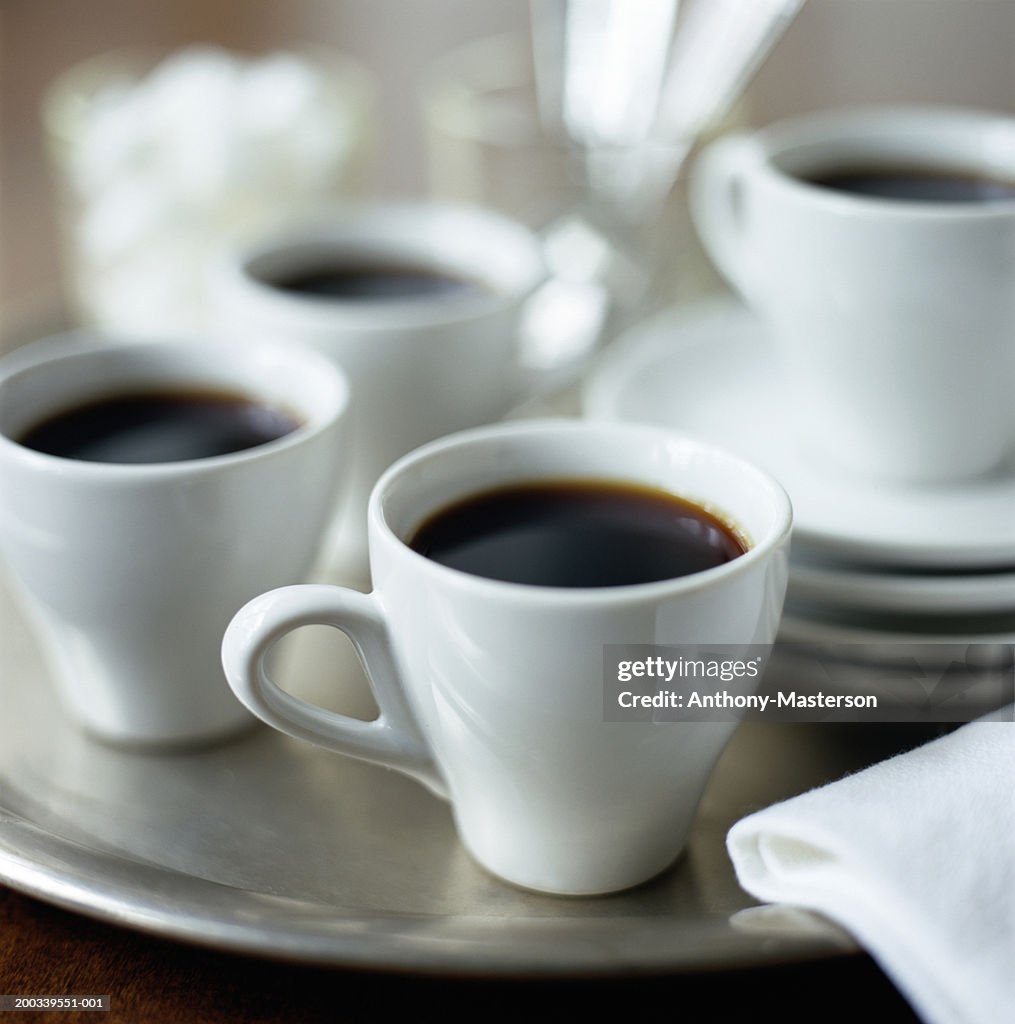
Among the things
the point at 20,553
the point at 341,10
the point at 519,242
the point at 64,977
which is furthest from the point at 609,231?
the point at 341,10

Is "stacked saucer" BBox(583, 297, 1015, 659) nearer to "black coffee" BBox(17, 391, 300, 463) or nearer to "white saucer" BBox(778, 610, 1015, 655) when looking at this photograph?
"white saucer" BBox(778, 610, 1015, 655)

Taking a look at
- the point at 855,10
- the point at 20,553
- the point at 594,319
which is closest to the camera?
the point at 20,553

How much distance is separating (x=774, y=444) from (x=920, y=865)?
29 cm

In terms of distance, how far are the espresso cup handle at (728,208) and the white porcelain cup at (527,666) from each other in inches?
6.7

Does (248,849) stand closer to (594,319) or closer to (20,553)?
(20,553)

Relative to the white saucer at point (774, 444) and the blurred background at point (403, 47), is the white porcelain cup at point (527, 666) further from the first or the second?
the blurred background at point (403, 47)

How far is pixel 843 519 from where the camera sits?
23.4 inches

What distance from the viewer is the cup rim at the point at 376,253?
66 cm

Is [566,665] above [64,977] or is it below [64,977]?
above

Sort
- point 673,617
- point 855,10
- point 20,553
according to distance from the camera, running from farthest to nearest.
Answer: point 855,10
point 20,553
point 673,617

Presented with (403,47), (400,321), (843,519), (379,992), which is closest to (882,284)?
(843,519)

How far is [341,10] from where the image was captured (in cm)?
158

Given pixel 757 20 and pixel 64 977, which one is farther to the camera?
pixel 757 20

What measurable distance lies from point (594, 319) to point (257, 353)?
1.08 ft
